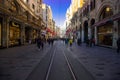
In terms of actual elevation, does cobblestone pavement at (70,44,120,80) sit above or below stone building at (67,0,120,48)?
below

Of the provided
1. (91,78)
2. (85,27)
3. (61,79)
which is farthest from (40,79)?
(85,27)

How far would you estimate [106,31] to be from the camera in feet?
103

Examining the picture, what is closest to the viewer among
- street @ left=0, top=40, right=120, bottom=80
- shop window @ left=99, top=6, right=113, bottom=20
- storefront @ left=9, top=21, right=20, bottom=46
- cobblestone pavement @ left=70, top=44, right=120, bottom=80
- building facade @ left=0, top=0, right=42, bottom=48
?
street @ left=0, top=40, right=120, bottom=80

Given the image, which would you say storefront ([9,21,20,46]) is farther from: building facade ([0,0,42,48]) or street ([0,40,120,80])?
street ([0,40,120,80])

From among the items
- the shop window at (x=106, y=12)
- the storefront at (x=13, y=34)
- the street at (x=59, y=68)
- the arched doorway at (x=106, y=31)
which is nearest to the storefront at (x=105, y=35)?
the arched doorway at (x=106, y=31)

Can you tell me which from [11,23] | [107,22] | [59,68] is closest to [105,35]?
[107,22]

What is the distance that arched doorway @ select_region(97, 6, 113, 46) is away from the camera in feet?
96.3

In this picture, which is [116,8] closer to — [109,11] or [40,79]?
[109,11]

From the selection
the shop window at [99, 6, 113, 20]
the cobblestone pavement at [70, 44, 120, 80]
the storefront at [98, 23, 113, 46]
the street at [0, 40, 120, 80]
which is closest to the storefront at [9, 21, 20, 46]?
the street at [0, 40, 120, 80]

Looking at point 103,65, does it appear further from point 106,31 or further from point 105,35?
point 105,35

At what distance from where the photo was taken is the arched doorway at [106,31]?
29.3m

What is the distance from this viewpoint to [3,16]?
2589 centimetres

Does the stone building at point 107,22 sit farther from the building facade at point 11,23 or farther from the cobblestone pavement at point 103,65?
the building facade at point 11,23

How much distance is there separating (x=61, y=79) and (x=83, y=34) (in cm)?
4836
